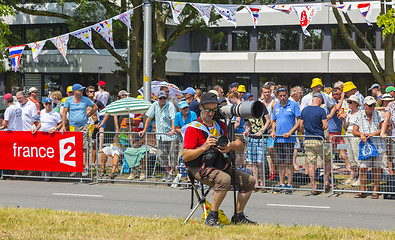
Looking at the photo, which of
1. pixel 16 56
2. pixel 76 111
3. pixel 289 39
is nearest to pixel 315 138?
pixel 76 111

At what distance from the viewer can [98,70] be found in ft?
144

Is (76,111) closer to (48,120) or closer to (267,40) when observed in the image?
(48,120)

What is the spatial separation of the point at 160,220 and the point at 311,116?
192 inches

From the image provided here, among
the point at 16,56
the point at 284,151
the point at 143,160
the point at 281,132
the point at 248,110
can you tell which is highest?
the point at 16,56

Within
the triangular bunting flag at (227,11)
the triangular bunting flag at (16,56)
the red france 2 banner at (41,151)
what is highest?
the triangular bunting flag at (227,11)

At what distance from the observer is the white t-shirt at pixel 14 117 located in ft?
48.5

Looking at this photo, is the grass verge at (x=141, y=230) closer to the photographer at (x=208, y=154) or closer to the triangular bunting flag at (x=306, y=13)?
the photographer at (x=208, y=154)

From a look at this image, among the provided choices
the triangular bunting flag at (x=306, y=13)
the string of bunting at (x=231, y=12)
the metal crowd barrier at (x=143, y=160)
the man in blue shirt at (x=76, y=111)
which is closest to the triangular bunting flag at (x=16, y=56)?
the string of bunting at (x=231, y=12)

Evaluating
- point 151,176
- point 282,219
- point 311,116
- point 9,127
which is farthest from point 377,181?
point 9,127

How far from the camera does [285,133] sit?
12539 mm

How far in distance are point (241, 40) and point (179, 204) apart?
3637 cm

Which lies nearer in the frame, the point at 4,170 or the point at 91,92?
the point at 4,170

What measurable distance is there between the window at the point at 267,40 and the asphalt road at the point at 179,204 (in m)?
33.0

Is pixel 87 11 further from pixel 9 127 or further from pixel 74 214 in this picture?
pixel 74 214
